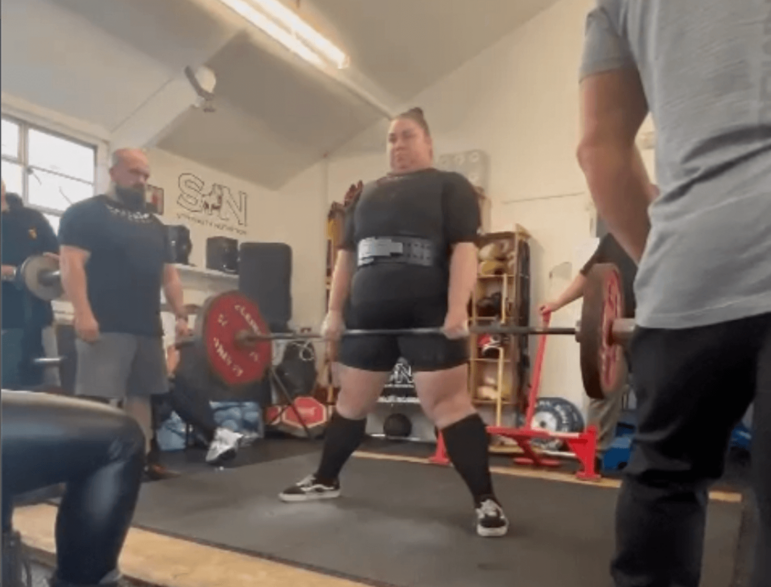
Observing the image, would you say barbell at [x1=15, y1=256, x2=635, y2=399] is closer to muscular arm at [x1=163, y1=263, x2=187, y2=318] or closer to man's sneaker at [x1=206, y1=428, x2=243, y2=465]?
muscular arm at [x1=163, y1=263, x2=187, y2=318]

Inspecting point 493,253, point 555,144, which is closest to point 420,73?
point 555,144

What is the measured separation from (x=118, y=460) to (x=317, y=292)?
11.4 ft

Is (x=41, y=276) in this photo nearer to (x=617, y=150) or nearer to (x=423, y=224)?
(x=423, y=224)

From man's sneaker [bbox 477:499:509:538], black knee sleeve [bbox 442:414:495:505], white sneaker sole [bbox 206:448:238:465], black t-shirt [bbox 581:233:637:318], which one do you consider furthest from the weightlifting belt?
white sneaker sole [bbox 206:448:238:465]

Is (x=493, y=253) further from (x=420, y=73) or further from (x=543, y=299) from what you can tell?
(x=420, y=73)

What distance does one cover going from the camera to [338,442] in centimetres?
198

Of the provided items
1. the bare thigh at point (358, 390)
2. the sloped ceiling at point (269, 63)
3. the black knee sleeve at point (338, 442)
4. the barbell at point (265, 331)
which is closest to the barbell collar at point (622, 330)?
the barbell at point (265, 331)

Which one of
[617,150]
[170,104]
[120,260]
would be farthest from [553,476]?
[170,104]

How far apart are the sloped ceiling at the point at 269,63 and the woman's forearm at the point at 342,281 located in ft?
4.11

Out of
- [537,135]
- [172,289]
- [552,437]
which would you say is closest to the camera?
[172,289]

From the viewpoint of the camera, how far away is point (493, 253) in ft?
13.1

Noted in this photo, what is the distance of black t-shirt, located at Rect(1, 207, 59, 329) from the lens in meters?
0.56

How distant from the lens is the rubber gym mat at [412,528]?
1370mm

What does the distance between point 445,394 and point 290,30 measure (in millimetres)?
2435
